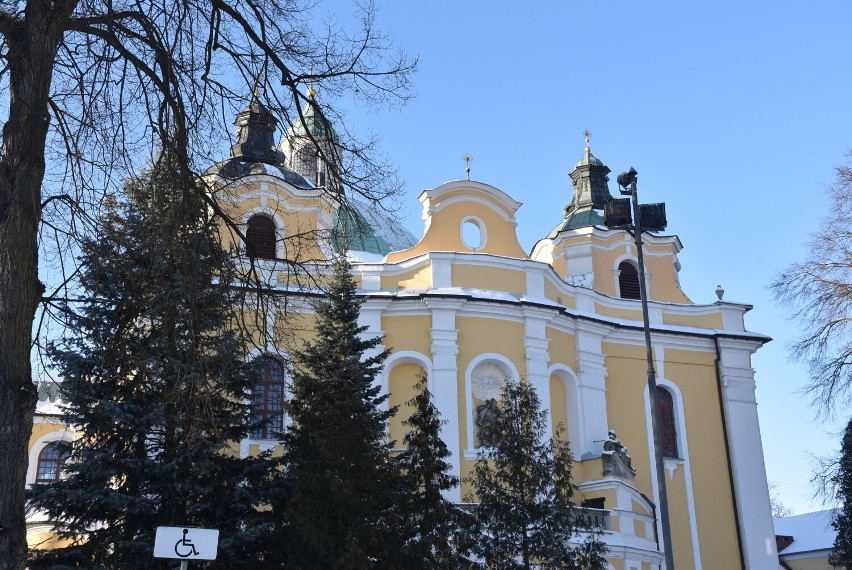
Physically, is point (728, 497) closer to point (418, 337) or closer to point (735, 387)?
point (735, 387)

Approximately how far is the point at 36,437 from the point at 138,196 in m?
22.7

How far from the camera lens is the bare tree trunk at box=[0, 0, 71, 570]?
7.23 metres

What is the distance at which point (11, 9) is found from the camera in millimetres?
8117

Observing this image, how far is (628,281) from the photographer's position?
30.7 m

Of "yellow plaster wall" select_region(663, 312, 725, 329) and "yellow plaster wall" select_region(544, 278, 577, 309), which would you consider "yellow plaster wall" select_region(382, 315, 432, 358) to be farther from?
"yellow plaster wall" select_region(663, 312, 725, 329)

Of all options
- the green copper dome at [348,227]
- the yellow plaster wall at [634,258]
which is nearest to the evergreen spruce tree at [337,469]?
the green copper dome at [348,227]

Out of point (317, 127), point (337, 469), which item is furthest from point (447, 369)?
point (317, 127)

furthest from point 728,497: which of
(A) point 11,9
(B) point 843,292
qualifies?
(A) point 11,9

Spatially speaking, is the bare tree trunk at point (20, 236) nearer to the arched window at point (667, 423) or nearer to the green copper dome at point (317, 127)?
the green copper dome at point (317, 127)

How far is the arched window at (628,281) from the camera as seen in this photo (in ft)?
100

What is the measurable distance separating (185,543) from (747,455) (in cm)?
2353

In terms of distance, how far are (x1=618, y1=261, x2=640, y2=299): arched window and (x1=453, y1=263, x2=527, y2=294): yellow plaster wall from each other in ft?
17.4

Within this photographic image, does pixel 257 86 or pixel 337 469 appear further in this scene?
pixel 337 469

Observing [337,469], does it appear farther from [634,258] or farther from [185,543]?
[634,258]
